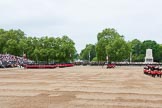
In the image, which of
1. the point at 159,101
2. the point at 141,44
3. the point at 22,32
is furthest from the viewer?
the point at 141,44

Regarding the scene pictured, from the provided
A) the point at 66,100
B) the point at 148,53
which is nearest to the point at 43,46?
the point at 148,53

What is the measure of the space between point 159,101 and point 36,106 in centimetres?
603

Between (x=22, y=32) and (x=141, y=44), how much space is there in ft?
202

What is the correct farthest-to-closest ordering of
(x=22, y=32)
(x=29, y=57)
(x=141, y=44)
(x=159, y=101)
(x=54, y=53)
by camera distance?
(x=141, y=44) < (x=22, y=32) < (x=29, y=57) < (x=54, y=53) < (x=159, y=101)

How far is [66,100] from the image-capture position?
18375 mm

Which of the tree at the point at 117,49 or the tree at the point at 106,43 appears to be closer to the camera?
the tree at the point at 117,49

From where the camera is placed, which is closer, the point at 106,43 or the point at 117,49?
the point at 117,49

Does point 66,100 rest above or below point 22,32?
below

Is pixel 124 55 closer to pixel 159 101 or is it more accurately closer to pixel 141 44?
pixel 141 44

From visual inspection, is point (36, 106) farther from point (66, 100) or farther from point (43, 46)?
point (43, 46)

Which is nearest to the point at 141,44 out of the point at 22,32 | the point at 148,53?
the point at 148,53

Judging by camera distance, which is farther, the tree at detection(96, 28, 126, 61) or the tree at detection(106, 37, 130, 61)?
the tree at detection(96, 28, 126, 61)

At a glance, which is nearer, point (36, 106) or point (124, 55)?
point (36, 106)

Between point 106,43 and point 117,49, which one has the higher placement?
point 106,43
